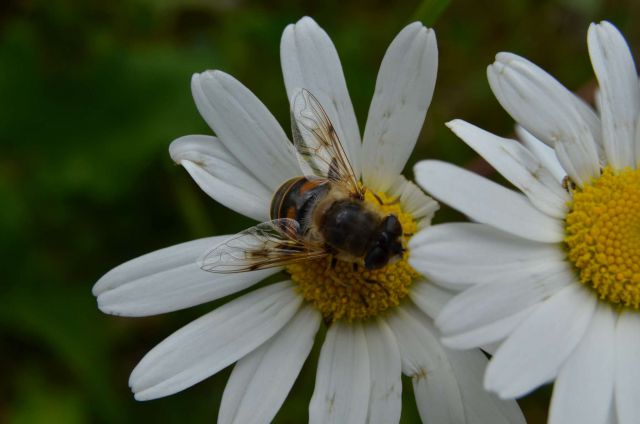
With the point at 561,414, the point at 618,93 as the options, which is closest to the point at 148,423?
the point at 561,414

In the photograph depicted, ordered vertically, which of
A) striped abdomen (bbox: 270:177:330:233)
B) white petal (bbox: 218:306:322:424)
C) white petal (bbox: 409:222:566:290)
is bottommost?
white petal (bbox: 218:306:322:424)

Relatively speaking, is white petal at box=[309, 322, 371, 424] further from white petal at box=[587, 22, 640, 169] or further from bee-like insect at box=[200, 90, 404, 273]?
white petal at box=[587, 22, 640, 169]

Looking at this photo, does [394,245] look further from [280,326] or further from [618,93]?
[618,93]

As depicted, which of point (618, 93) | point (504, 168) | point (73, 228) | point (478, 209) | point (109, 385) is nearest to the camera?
point (478, 209)

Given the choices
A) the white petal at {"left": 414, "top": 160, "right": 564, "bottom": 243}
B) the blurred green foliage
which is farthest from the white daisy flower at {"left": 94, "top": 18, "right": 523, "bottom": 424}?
the blurred green foliage

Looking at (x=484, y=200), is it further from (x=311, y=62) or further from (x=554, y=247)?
(x=311, y=62)

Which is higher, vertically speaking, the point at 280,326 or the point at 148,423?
the point at 280,326

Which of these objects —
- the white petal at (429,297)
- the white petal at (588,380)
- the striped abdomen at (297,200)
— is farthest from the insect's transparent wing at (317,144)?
the white petal at (588,380)
